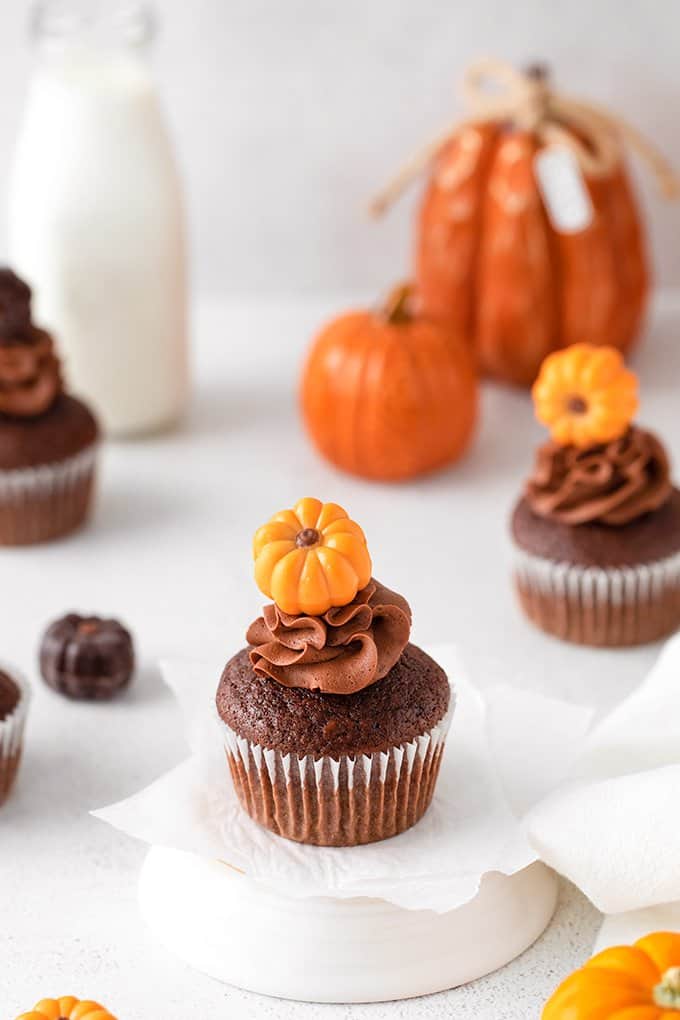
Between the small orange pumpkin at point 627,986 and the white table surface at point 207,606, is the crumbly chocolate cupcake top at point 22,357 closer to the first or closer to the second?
the white table surface at point 207,606

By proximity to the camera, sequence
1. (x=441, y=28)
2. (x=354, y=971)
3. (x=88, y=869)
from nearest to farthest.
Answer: (x=354, y=971) < (x=88, y=869) < (x=441, y=28)

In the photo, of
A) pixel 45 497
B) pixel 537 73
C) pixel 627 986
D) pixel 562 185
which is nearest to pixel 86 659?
pixel 45 497

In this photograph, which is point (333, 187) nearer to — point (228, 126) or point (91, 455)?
point (228, 126)

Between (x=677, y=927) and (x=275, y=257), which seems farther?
(x=275, y=257)

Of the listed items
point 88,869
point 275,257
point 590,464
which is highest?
point 590,464

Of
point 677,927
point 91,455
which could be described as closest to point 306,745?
point 677,927

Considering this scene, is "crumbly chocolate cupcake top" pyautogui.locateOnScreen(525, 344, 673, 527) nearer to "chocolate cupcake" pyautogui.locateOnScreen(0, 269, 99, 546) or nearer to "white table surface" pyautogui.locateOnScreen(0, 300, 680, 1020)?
"white table surface" pyautogui.locateOnScreen(0, 300, 680, 1020)

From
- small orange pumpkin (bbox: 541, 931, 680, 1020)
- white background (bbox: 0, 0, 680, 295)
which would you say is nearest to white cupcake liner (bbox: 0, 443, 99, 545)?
white background (bbox: 0, 0, 680, 295)
